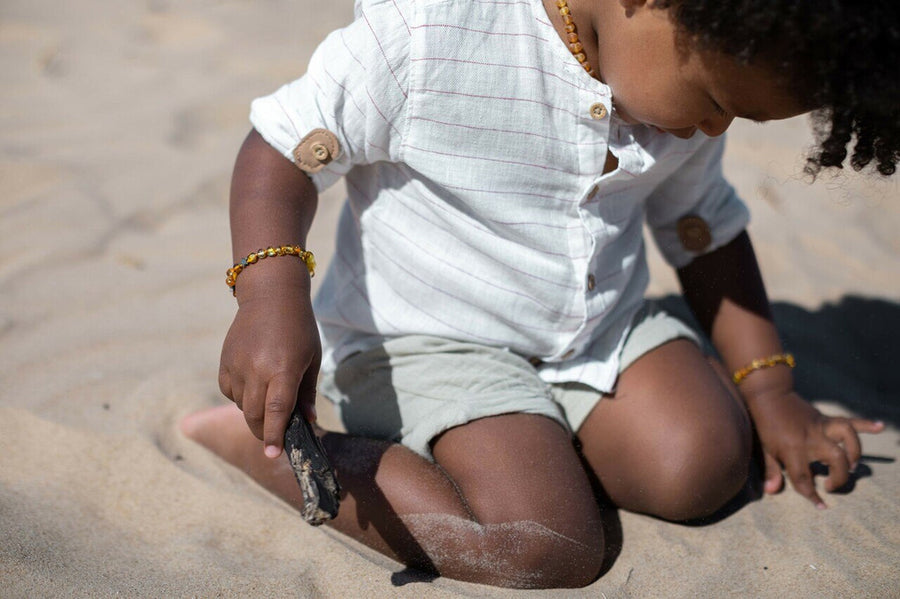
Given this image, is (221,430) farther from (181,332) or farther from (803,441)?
(803,441)

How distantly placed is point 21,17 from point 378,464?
316 centimetres

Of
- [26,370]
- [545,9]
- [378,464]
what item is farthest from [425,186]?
[26,370]

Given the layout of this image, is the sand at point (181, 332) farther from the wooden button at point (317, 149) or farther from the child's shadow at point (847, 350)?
the wooden button at point (317, 149)

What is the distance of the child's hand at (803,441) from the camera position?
5.67 feet

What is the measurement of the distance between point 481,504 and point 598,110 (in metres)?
0.68

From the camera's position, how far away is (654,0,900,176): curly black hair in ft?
3.62

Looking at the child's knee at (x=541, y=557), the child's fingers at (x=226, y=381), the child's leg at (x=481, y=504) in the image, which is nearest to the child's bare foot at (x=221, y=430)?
the child's leg at (x=481, y=504)

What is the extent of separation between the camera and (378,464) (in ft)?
4.85

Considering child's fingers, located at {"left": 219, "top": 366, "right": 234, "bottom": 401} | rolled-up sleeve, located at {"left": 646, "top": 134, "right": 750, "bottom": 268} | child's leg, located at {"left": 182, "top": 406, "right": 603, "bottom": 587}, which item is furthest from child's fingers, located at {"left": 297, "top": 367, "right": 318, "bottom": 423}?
rolled-up sleeve, located at {"left": 646, "top": 134, "right": 750, "bottom": 268}

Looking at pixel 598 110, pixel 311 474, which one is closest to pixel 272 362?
pixel 311 474

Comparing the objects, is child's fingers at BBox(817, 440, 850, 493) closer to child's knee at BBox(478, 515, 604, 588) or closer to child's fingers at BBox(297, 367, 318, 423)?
child's knee at BBox(478, 515, 604, 588)

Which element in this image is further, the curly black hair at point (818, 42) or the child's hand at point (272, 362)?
the child's hand at point (272, 362)

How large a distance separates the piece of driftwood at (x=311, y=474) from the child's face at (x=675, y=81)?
2.35 ft

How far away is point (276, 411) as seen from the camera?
1240 mm
